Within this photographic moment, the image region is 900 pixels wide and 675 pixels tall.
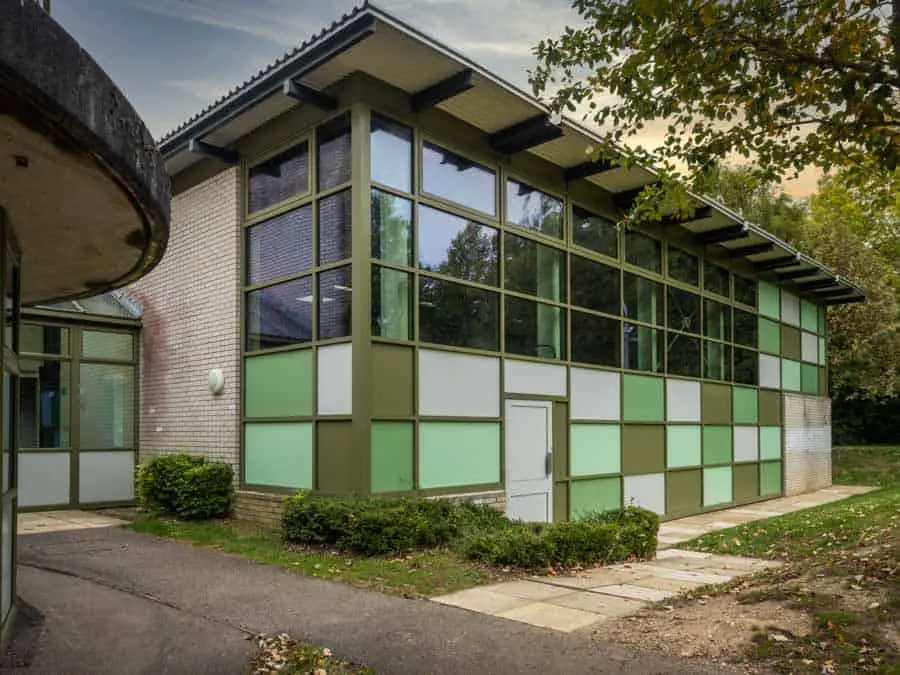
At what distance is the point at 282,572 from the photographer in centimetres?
767

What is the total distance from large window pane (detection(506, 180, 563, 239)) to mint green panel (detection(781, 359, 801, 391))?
10295 millimetres

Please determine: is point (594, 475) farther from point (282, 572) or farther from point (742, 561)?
point (282, 572)

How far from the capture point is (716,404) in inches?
666

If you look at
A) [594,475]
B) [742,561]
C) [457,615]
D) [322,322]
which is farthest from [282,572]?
[594,475]

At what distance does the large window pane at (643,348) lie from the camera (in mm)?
14180

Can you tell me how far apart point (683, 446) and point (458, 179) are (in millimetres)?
7732

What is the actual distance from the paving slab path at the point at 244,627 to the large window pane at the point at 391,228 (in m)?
3.94

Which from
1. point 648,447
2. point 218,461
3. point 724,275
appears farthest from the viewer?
point 724,275

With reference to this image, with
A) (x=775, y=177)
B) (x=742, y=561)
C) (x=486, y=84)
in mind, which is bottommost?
(x=742, y=561)

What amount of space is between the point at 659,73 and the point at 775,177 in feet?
5.51

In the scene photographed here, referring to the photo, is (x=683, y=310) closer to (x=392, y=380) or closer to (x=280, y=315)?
(x=392, y=380)

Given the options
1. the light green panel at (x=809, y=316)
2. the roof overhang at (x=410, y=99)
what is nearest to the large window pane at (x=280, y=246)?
the roof overhang at (x=410, y=99)

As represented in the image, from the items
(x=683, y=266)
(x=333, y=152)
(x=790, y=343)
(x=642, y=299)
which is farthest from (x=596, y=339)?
(x=790, y=343)

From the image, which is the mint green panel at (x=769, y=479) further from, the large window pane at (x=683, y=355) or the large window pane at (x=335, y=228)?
the large window pane at (x=335, y=228)
